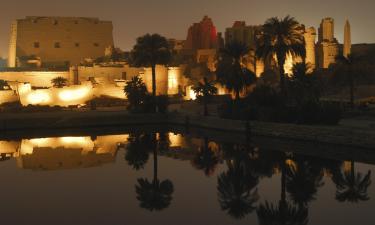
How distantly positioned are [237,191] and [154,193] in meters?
2.77

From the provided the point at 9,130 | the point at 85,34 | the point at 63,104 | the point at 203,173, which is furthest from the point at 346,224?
the point at 85,34

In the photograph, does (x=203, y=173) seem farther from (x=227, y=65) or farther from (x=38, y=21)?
(x=38, y=21)

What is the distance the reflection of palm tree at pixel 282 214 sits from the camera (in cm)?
1438

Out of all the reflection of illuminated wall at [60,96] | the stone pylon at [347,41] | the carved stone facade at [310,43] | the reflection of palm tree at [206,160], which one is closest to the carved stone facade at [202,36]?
the carved stone facade at [310,43]

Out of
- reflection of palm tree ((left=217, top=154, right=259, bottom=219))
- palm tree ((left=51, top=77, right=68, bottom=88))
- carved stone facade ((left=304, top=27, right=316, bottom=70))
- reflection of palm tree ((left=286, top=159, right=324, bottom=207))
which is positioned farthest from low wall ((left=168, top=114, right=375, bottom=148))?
carved stone facade ((left=304, top=27, right=316, bottom=70))

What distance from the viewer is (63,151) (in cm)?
2719

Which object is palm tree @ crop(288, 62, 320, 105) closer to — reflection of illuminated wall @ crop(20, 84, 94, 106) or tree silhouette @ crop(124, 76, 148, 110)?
tree silhouette @ crop(124, 76, 148, 110)

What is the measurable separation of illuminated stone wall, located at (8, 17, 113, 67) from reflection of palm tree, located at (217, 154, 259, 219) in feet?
139

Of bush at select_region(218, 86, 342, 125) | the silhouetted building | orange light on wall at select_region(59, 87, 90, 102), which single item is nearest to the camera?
bush at select_region(218, 86, 342, 125)

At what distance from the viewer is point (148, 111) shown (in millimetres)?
39000

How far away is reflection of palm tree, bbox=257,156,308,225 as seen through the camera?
14.4 m

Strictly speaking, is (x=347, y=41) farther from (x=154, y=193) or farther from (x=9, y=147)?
(x=154, y=193)

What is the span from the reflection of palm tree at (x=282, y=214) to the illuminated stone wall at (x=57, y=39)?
47.5 metres

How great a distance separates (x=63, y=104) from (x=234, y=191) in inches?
1163
